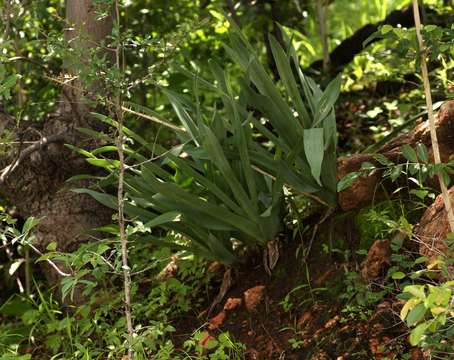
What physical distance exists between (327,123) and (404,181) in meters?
0.38

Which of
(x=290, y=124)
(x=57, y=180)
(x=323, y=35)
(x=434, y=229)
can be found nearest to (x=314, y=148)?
(x=290, y=124)

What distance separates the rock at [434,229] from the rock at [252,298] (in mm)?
687

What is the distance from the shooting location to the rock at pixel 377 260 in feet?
9.48

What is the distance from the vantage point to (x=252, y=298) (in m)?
3.18

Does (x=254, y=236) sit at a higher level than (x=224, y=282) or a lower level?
higher

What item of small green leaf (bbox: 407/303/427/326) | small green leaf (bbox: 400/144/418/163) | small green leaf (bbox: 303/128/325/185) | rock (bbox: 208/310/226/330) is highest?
small green leaf (bbox: 400/144/418/163)

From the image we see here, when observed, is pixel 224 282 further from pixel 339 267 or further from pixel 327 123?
pixel 327 123

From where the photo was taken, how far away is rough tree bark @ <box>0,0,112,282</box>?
12.0 feet

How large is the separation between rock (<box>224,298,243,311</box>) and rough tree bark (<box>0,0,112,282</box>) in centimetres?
78

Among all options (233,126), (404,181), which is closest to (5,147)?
(233,126)

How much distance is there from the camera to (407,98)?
4.58 metres

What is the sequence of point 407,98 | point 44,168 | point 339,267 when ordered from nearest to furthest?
1. point 339,267
2. point 44,168
3. point 407,98

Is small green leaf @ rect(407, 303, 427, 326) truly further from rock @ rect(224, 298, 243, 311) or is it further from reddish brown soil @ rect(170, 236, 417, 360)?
rock @ rect(224, 298, 243, 311)

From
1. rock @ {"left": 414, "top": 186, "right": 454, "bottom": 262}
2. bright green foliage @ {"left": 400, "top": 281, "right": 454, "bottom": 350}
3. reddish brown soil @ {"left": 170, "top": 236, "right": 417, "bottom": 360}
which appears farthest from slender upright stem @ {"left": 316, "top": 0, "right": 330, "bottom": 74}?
bright green foliage @ {"left": 400, "top": 281, "right": 454, "bottom": 350}
